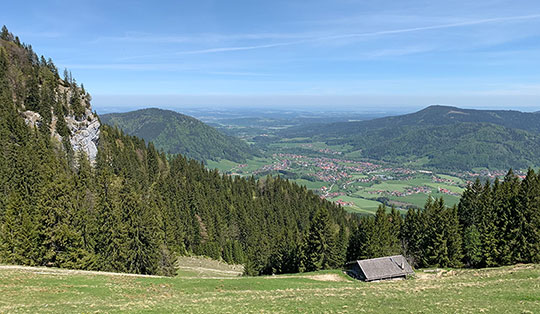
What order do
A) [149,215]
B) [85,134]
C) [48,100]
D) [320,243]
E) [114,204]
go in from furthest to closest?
[85,134] < [48,100] < [320,243] < [149,215] < [114,204]

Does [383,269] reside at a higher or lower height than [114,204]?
lower

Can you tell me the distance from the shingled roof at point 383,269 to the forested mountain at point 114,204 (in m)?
12.6

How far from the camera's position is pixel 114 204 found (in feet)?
162

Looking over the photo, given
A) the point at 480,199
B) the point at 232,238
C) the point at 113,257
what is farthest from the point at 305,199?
the point at 113,257

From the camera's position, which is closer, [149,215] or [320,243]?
[149,215]

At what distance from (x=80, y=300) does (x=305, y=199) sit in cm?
11285

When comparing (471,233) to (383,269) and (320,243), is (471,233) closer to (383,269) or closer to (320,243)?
(383,269)

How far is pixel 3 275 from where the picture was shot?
29.4 m

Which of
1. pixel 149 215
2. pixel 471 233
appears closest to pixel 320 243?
pixel 471 233

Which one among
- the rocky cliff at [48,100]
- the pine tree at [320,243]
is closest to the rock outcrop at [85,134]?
the rocky cliff at [48,100]

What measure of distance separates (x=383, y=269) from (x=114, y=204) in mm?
44950

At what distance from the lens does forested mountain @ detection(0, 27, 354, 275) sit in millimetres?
43094

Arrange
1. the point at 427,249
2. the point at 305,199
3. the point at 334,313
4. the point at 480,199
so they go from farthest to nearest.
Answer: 1. the point at 305,199
2. the point at 480,199
3. the point at 427,249
4. the point at 334,313

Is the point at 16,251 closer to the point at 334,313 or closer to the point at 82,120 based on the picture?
the point at 334,313
